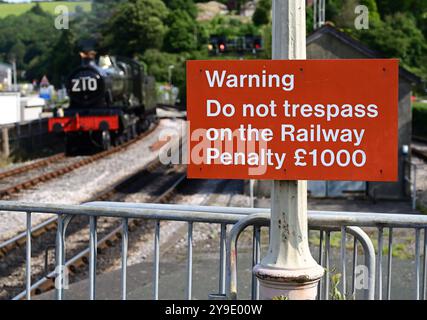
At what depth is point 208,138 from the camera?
3.84 m

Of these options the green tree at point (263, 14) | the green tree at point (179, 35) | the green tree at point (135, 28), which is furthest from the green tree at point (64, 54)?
the green tree at point (263, 14)

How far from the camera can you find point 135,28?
7375 cm

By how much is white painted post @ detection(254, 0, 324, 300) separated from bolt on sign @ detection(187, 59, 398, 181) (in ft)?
0.31

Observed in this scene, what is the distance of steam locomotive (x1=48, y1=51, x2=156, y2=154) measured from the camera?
27250 mm

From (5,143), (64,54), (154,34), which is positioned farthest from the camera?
(154,34)

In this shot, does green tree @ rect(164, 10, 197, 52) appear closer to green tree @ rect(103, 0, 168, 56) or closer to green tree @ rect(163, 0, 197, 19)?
green tree @ rect(103, 0, 168, 56)

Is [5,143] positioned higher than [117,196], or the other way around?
[5,143]

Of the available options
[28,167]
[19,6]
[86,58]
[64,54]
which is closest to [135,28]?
[64,54]

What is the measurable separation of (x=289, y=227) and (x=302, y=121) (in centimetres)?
54

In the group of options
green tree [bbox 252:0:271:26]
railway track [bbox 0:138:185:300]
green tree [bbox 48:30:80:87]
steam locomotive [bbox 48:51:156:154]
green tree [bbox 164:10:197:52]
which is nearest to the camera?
railway track [bbox 0:138:185:300]

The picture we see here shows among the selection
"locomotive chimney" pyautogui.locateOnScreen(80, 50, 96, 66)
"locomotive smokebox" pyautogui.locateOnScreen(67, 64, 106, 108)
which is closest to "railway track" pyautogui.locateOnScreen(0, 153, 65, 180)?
"locomotive smokebox" pyautogui.locateOnScreen(67, 64, 106, 108)

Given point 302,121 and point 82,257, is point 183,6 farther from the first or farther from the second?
point 302,121
